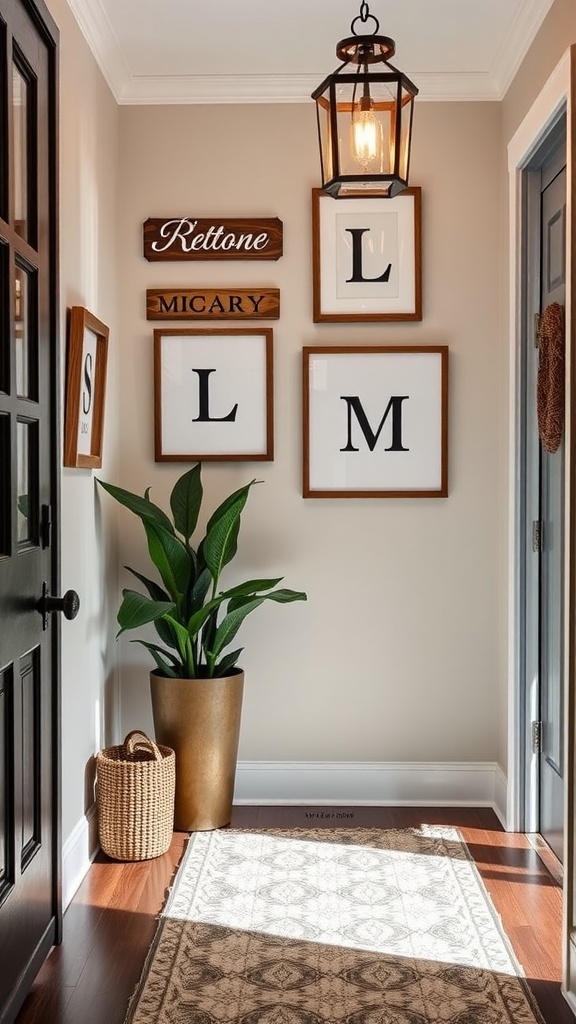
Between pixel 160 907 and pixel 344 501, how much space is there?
1.62 metres

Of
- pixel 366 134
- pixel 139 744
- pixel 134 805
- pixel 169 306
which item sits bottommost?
pixel 134 805

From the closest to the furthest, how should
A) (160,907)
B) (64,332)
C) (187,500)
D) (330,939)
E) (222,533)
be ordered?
(330,939), (160,907), (64,332), (222,533), (187,500)

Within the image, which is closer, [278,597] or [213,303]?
[278,597]

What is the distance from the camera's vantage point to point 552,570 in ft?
10.8

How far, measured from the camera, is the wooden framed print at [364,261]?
149 inches

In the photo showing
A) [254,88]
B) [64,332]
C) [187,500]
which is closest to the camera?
[64,332]

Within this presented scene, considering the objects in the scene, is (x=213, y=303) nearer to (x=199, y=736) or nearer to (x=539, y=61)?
(x=539, y=61)

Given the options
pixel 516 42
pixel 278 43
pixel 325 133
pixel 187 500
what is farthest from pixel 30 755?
pixel 516 42

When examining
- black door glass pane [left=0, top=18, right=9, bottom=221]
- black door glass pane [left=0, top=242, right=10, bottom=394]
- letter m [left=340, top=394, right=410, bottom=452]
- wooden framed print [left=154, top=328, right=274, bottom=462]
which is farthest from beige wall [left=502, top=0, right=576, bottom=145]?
black door glass pane [left=0, top=242, right=10, bottom=394]

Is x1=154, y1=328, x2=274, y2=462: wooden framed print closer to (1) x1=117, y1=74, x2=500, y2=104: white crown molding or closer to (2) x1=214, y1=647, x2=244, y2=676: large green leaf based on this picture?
(2) x1=214, y1=647, x2=244, y2=676: large green leaf

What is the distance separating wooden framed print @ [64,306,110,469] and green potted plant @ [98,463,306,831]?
0.18 m

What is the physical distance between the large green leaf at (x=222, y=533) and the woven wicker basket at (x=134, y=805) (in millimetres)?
671

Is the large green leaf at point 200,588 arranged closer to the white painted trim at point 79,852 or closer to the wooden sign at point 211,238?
the white painted trim at point 79,852

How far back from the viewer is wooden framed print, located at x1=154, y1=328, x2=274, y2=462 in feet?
12.5
